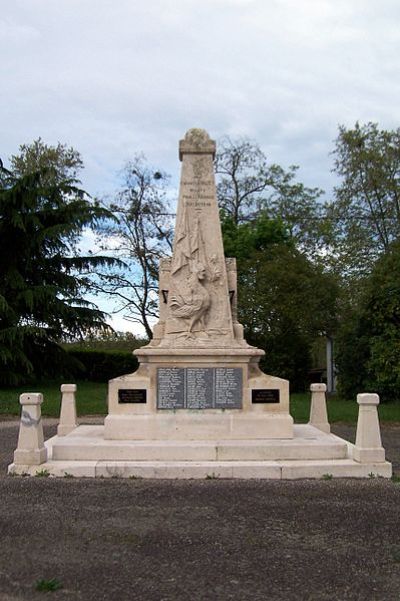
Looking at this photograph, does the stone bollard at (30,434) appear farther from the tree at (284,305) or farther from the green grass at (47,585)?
the tree at (284,305)

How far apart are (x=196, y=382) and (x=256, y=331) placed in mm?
14987

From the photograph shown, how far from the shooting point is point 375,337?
71.1 ft

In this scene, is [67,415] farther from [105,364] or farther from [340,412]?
[105,364]

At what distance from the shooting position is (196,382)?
32.1 ft

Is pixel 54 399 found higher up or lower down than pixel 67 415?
lower down

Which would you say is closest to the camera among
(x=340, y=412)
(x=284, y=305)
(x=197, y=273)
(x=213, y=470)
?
(x=213, y=470)

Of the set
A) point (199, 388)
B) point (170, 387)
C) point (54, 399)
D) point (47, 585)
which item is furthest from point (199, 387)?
point (54, 399)

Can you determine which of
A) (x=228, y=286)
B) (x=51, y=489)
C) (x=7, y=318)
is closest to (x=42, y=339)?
(x=7, y=318)

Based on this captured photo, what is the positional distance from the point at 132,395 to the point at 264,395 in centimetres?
201

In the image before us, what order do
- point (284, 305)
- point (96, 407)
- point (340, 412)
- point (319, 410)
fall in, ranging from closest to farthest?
point (319, 410), point (340, 412), point (96, 407), point (284, 305)

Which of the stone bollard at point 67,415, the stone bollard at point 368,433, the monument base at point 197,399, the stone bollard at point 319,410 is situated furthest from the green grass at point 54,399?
the stone bollard at point 368,433

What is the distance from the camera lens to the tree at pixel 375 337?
20016 mm

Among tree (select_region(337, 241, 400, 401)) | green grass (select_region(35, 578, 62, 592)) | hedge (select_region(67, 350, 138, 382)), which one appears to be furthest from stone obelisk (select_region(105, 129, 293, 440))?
hedge (select_region(67, 350, 138, 382))

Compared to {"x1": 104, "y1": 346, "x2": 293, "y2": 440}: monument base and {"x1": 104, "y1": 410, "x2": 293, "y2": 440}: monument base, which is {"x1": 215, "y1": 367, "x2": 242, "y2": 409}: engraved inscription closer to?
{"x1": 104, "y1": 346, "x2": 293, "y2": 440}: monument base
